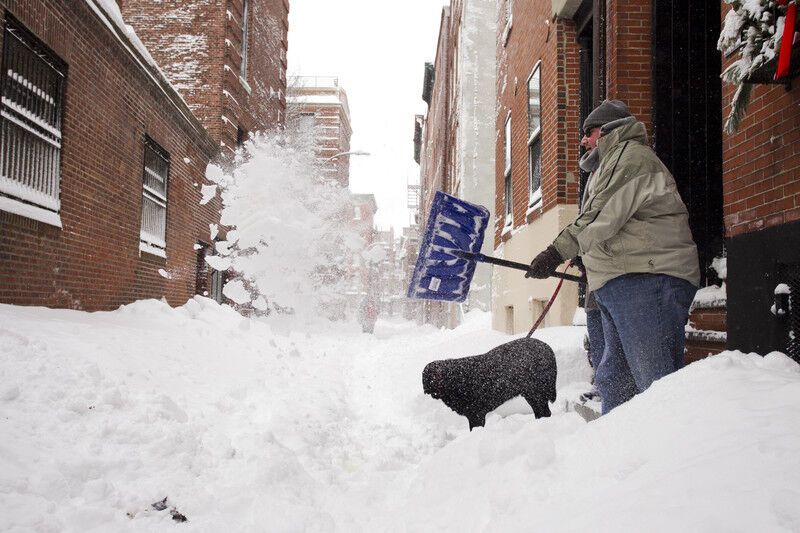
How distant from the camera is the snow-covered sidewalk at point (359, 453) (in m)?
1.79

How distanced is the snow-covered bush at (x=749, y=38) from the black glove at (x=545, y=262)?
110 centimetres

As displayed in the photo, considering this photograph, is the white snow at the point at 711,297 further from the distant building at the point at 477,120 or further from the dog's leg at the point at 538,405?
the distant building at the point at 477,120

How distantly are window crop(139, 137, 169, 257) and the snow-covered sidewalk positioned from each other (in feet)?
14.2

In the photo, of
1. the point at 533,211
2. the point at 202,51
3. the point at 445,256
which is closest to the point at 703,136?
the point at 445,256

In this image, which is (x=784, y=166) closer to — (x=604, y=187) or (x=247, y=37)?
(x=604, y=187)

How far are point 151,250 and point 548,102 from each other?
718 centimetres

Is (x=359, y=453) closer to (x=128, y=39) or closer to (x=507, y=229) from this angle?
(x=507, y=229)

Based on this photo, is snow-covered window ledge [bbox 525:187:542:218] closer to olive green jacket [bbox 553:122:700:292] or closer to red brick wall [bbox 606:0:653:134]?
red brick wall [bbox 606:0:653:134]

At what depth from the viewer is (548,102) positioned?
793 cm

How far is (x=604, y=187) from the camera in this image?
9.97 feet

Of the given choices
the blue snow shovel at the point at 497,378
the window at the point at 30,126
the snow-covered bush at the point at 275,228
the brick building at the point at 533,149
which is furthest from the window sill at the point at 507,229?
the snow-covered bush at the point at 275,228

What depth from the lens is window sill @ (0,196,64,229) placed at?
5876mm

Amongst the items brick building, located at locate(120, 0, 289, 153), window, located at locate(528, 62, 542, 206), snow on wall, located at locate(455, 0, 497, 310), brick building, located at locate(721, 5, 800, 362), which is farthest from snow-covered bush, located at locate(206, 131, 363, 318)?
brick building, located at locate(721, 5, 800, 362)

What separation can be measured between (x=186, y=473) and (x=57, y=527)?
3.00 feet
